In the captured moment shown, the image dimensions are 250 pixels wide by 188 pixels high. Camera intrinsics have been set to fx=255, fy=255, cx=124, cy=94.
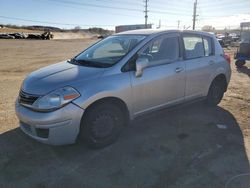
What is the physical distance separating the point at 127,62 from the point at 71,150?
5.10ft

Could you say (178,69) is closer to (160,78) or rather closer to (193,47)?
(160,78)

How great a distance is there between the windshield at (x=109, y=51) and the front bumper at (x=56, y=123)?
3.18 ft

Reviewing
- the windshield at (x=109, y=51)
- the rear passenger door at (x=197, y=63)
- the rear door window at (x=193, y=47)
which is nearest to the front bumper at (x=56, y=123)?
the windshield at (x=109, y=51)

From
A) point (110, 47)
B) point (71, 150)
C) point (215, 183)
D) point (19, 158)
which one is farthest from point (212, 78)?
point (19, 158)

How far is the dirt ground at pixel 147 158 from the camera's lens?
3.05 meters

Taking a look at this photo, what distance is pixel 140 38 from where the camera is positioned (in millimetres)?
→ 4242

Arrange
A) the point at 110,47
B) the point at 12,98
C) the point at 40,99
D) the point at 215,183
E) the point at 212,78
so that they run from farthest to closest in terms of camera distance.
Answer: the point at 12,98 → the point at 212,78 → the point at 110,47 → the point at 40,99 → the point at 215,183

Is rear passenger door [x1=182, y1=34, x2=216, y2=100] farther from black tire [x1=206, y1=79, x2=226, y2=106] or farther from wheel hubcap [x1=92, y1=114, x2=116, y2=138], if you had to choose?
wheel hubcap [x1=92, y1=114, x2=116, y2=138]

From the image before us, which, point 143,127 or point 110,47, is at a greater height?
point 110,47

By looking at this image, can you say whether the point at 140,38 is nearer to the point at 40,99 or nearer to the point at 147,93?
the point at 147,93

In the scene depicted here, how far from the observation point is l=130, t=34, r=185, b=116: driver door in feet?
13.1

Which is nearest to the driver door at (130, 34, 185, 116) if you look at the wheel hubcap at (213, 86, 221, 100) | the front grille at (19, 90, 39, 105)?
the wheel hubcap at (213, 86, 221, 100)

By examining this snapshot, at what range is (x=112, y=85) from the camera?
361cm

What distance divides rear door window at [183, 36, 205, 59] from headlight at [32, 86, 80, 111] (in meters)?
2.42
